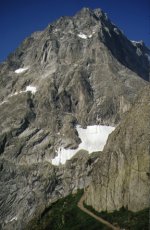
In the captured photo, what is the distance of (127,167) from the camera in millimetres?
81938

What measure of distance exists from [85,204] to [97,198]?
763 cm

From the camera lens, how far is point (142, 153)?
78.4 metres

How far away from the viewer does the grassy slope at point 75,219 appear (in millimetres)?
74188

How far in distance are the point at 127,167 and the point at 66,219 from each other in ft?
67.4

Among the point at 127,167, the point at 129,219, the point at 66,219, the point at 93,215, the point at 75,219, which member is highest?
the point at 127,167

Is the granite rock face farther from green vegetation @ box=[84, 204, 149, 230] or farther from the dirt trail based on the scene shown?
the dirt trail

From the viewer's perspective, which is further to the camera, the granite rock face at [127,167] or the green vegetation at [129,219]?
the granite rock face at [127,167]

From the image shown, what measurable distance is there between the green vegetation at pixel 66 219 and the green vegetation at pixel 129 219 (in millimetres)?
2130

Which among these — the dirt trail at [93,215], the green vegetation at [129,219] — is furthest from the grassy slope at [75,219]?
the dirt trail at [93,215]

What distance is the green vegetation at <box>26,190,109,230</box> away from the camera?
283 ft

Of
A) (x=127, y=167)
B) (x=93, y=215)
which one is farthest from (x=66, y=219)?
(x=127, y=167)

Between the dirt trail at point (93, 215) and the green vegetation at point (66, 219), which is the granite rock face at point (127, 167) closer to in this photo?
the dirt trail at point (93, 215)

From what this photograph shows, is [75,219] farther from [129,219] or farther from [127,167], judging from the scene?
[129,219]

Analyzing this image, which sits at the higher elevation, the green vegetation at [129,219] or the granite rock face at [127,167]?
the granite rock face at [127,167]
